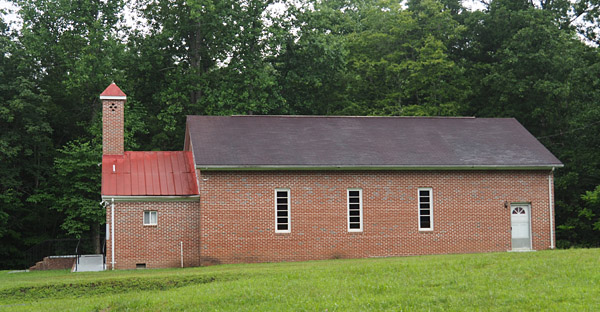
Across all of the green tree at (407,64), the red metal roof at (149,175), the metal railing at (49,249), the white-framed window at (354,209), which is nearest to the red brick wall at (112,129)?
the red metal roof at (149,175)

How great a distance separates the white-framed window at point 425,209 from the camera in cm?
2712

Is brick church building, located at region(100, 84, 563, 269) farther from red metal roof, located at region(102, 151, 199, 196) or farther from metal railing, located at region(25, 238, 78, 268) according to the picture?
metal railing, located at region(25, 238, 78, 268)

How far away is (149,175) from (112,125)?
3147 millimetres

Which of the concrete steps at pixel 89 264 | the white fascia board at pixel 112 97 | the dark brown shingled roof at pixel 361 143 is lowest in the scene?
the concrete steps at pixel 89 264

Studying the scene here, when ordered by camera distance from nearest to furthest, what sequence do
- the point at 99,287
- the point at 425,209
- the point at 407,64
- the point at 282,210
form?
the point at 99,287
the point at 282,210
the point at 425,209
the point at 407,64

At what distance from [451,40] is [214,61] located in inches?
631

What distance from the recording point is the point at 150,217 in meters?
25.9

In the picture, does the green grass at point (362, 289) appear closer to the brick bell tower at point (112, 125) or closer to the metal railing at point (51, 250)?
the brick bell tower at point (112, 125)

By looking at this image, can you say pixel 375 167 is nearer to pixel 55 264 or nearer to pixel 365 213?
pixel 365 213

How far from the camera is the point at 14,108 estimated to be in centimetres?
3541

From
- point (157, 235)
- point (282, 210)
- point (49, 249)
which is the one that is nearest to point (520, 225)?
point (282, 210)

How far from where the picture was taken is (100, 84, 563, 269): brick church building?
1006 inches

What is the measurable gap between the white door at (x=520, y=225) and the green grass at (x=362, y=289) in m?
9.63

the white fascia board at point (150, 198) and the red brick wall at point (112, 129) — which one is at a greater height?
the red brick wall at point (112, 129)
